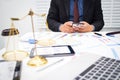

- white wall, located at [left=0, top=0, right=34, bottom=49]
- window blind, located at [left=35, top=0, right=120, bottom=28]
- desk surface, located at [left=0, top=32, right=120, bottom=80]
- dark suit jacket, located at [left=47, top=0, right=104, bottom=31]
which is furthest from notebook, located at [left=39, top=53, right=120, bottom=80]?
white wall, located at [left=0, top=0, right=34, bottom=49]

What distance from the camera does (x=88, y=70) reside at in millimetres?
728

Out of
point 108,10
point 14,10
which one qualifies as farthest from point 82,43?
point 14,10

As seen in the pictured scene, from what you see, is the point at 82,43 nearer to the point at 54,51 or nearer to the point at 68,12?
the point at 54,51

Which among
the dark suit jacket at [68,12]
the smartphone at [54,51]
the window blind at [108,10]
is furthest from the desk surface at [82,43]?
the window blind at [108,10]

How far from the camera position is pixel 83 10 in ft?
6.27

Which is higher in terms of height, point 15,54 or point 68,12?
point 68,12

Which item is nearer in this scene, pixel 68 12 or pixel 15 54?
pixel 15 54

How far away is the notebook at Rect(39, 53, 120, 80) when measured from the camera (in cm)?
67

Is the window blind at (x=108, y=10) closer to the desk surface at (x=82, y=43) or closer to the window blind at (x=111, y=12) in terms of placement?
the window blind at (x=111, y=12)

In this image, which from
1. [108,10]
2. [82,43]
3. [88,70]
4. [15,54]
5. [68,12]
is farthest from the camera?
[108,10]

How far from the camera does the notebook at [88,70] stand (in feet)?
2.21

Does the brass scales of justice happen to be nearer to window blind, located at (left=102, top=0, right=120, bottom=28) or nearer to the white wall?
the white wall

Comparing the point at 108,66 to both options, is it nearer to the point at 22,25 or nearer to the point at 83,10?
the point at 83,10

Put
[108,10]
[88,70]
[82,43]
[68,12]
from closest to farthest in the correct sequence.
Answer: [88,70] < [82,43] < [68,12] < [108,10]
